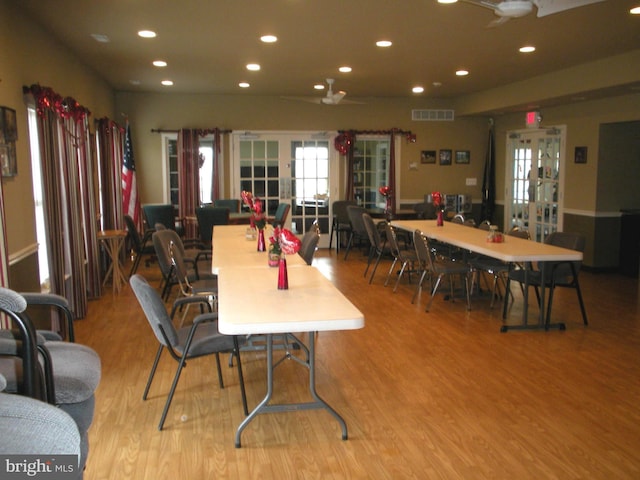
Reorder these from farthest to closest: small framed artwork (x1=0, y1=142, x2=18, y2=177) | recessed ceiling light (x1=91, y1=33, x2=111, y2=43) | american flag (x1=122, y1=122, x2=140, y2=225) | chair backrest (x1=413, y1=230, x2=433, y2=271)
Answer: american flag (x1=122, y1=122, x2=140, y2=225), chair backrest (x1=413, y1=230, x2=433, y2=271), recessed ceiling light (x1=91, y1=33, x2=111, y2=43), small framed artwork (x1=0, y1=142, x2=18, y2=177)

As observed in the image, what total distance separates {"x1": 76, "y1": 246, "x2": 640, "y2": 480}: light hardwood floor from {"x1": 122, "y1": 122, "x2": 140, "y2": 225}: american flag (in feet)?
12.8

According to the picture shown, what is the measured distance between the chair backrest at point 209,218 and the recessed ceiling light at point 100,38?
2.76 meters

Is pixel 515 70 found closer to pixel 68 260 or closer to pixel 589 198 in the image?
pixel 589 198

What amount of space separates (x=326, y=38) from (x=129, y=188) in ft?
16.1

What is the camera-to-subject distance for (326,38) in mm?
5789

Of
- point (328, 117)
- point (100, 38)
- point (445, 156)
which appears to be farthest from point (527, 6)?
point (445, 156)

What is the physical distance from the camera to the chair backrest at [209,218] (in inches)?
321

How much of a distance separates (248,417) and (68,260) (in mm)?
3330

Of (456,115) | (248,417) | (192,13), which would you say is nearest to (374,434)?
(248,417)

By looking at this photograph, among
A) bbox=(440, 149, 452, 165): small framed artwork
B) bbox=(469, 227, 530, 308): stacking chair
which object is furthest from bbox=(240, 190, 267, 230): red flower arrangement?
bbox=(440, 149, 452, 165): small framed artwork

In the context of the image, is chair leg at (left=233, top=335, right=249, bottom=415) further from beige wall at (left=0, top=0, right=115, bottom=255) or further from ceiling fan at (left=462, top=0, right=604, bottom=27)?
ceiling fan at (left=462, top=0, right=604, bottom=27)

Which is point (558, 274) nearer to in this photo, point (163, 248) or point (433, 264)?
point (433, 264)

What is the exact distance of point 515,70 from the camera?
770 cm

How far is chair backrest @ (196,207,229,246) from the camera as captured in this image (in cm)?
816
